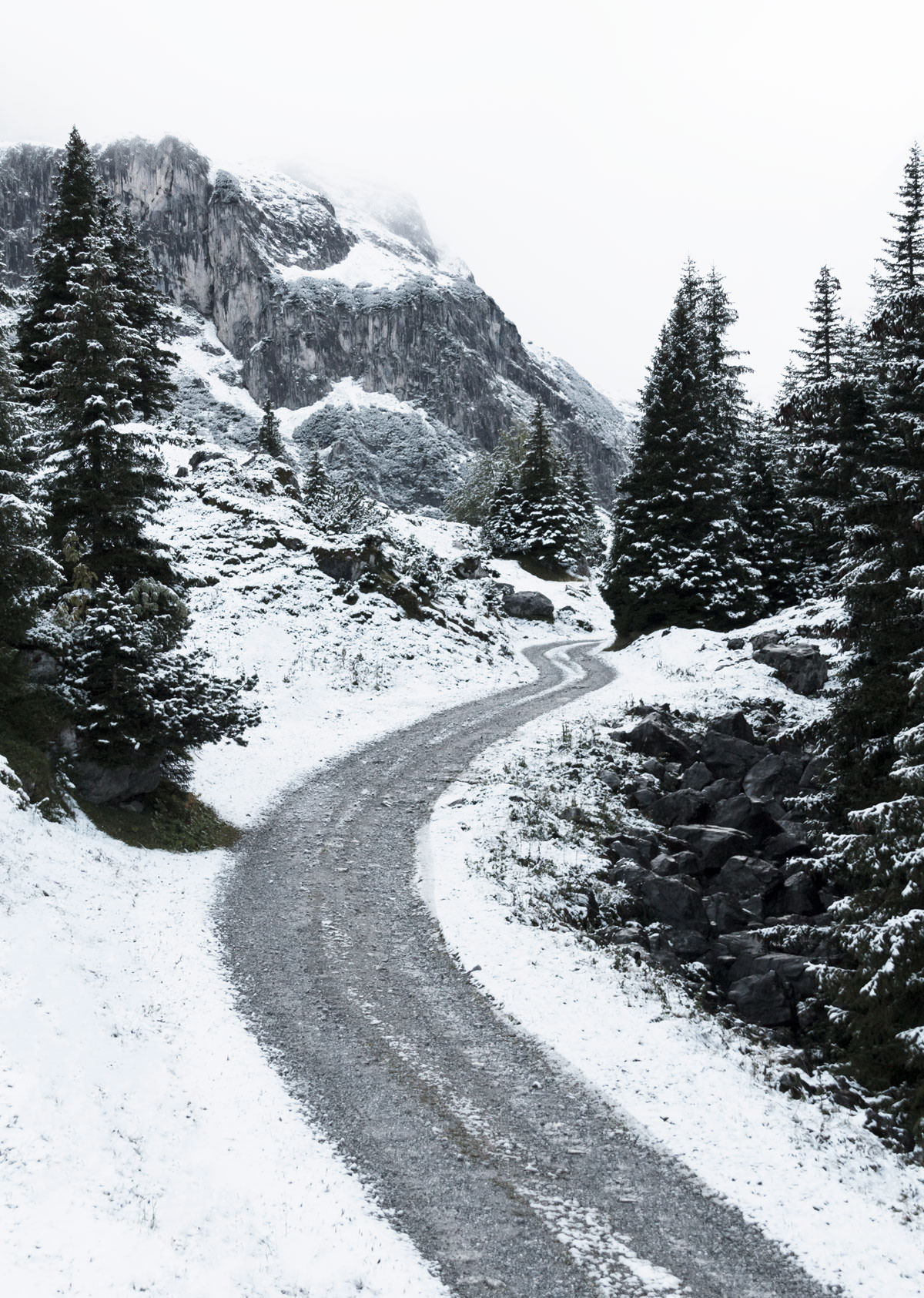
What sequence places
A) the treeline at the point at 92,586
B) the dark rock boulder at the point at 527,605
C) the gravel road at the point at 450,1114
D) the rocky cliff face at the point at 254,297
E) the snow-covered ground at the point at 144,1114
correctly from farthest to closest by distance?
the rocky cliff face at the point at 254,297, the dark rock boulder at the point at 527,605, the treeline at the point at 92,586, the gravel road at the point at 450,1114, the snow-covered ground at the point at 144,1114

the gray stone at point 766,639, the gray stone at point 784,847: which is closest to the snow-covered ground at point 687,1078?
the gray stone at point 784,847

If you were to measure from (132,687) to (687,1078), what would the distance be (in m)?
11.1

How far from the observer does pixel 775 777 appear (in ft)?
60.5

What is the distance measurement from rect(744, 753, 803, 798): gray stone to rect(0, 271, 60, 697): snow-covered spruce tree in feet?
49.6

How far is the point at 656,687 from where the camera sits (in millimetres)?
26109

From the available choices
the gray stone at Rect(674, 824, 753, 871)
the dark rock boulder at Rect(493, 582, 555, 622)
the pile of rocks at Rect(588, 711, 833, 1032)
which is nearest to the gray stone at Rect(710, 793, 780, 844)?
the pile of rocks at Rect(588, 711, 833, 1032)

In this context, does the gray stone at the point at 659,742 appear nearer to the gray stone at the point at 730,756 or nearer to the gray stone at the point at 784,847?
the gray stone at the point at 730,756

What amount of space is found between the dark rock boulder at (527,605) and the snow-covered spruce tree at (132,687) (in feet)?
113

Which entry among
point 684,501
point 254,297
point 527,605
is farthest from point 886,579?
point 254,297

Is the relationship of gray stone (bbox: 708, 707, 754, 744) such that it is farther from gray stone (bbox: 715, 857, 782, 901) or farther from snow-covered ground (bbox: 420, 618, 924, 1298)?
snow-covered ground (bbox: 420, 618, 924, 1298)

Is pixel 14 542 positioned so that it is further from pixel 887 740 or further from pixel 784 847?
pixel 784 847

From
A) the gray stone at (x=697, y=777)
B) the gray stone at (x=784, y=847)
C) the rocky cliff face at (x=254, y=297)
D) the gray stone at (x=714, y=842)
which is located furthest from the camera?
the rocky cliff face at (x=254, y=297)

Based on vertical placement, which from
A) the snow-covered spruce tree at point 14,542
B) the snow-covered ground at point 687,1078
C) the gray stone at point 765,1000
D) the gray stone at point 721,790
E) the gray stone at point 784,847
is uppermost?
the snow-covered spruce tree at point 14,542

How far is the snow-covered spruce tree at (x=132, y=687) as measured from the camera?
14719 millimetres
